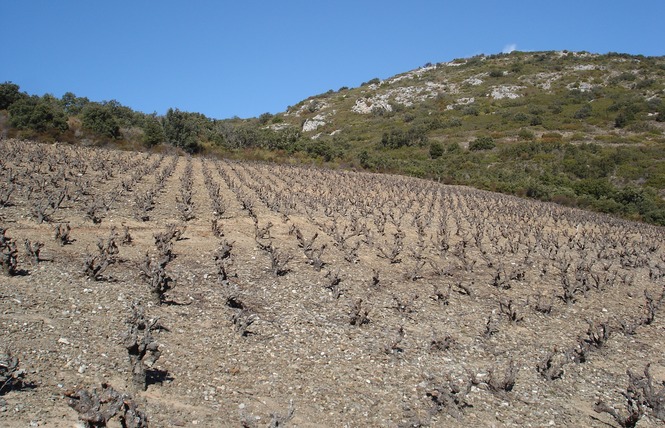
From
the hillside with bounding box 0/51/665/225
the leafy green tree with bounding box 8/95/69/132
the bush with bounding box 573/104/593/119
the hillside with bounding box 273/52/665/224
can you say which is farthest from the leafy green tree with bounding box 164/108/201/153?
the bush with bounding box 573/104/593/119

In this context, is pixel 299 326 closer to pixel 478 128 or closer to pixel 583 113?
pixel 478 128

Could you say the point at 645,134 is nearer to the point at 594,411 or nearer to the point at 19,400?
the point at 594,411

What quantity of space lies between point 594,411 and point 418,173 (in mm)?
38849

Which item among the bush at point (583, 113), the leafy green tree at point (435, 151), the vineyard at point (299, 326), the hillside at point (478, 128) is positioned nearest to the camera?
the vineyard at point (299, 326)

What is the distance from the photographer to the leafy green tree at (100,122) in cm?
4131

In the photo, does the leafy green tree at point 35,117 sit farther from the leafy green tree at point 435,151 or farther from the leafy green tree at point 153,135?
the leafy green tree at point 435,151

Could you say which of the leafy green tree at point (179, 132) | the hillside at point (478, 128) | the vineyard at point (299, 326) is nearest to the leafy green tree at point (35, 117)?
the hillside at point (478, 128)

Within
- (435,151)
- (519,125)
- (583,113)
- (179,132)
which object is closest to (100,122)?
(179,132)

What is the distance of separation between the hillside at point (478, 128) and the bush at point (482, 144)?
169 millimetres

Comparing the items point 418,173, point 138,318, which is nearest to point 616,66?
point 418,173

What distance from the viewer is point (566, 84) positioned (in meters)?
90.6

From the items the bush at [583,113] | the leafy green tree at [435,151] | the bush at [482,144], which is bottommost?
the leafy green tree at [435,151]

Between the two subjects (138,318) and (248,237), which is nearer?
(138,318)

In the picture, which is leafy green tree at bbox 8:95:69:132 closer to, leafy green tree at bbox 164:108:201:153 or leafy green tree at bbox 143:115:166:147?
leafy green tree at bbox 143:115:166:147
